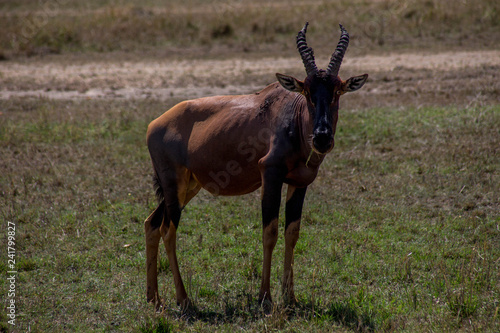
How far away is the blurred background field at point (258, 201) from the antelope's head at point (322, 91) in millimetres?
1972

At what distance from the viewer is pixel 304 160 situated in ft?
22.4

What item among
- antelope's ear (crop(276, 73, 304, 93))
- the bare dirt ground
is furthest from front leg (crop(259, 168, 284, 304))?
the bare dirt ground

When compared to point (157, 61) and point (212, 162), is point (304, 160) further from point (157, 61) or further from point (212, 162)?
point (157, 61)

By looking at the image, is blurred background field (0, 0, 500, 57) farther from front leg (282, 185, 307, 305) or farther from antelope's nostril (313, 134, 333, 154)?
antelope's nostril (313, 134, 333, 154)

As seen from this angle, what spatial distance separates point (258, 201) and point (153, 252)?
3.35m

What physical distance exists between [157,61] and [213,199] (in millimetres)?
12003

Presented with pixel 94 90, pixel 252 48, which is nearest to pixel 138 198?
pixel 94 90

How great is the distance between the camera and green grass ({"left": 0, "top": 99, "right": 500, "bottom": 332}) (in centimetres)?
679

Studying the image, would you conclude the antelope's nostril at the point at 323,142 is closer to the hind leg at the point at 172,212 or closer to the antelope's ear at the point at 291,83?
the antelope's ear at the point at 291,83

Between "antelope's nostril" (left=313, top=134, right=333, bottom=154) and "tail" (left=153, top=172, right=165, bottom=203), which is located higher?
"antelope's nostril" (left=313, top=134, right=333, bottom=154)

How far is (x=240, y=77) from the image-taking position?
18.1 metres

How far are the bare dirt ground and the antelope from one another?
7.89 m

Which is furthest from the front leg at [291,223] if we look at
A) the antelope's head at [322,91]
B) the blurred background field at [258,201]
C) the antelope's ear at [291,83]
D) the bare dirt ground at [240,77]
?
the bare dirt ground at [240,77]

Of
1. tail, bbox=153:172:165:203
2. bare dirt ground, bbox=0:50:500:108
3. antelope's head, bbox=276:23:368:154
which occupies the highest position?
bare dirt ground, bbox=0:50:500:108
